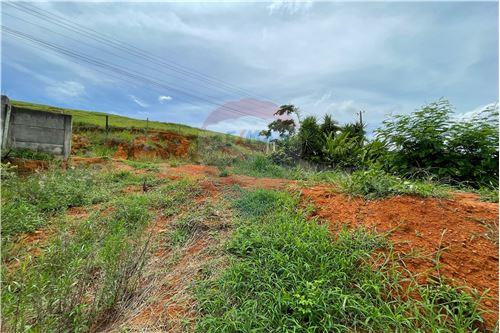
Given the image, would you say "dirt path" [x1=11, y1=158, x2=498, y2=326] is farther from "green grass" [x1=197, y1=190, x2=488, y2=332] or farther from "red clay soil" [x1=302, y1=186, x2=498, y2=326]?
"green grass" [x1=197, y1=190, x2=488, y2=332]

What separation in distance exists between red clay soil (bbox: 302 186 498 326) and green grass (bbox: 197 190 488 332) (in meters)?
0.14

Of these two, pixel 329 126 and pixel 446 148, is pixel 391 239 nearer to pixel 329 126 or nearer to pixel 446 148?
pixel 446 148

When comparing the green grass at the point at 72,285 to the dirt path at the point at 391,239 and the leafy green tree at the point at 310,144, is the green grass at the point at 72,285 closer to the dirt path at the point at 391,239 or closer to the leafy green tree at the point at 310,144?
the dirt path at the point at 391,239

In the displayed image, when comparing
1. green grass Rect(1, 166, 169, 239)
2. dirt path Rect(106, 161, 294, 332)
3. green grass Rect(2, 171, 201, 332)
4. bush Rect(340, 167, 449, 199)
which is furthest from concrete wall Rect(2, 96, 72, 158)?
bush Rect(340, 167, 449, 199)

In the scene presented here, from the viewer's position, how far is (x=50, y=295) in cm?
168

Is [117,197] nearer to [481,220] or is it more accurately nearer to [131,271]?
[131,271]

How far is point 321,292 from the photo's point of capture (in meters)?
1.69

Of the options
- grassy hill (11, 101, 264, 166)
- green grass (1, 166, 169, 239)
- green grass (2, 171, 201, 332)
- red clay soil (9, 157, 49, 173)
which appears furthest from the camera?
grassy hill (11, 101, 264, 166)

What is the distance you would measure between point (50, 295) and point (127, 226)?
1.27 meters

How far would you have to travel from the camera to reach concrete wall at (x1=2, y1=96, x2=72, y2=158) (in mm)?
6633

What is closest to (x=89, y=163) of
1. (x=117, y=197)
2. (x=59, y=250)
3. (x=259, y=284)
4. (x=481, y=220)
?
(x=117, y=197)

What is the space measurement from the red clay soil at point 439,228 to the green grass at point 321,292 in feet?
0.47

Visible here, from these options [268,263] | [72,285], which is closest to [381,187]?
[268,263]

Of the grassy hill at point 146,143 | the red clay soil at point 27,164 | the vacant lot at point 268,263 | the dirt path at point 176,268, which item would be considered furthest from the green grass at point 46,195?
the grassy hill at point 146,143
